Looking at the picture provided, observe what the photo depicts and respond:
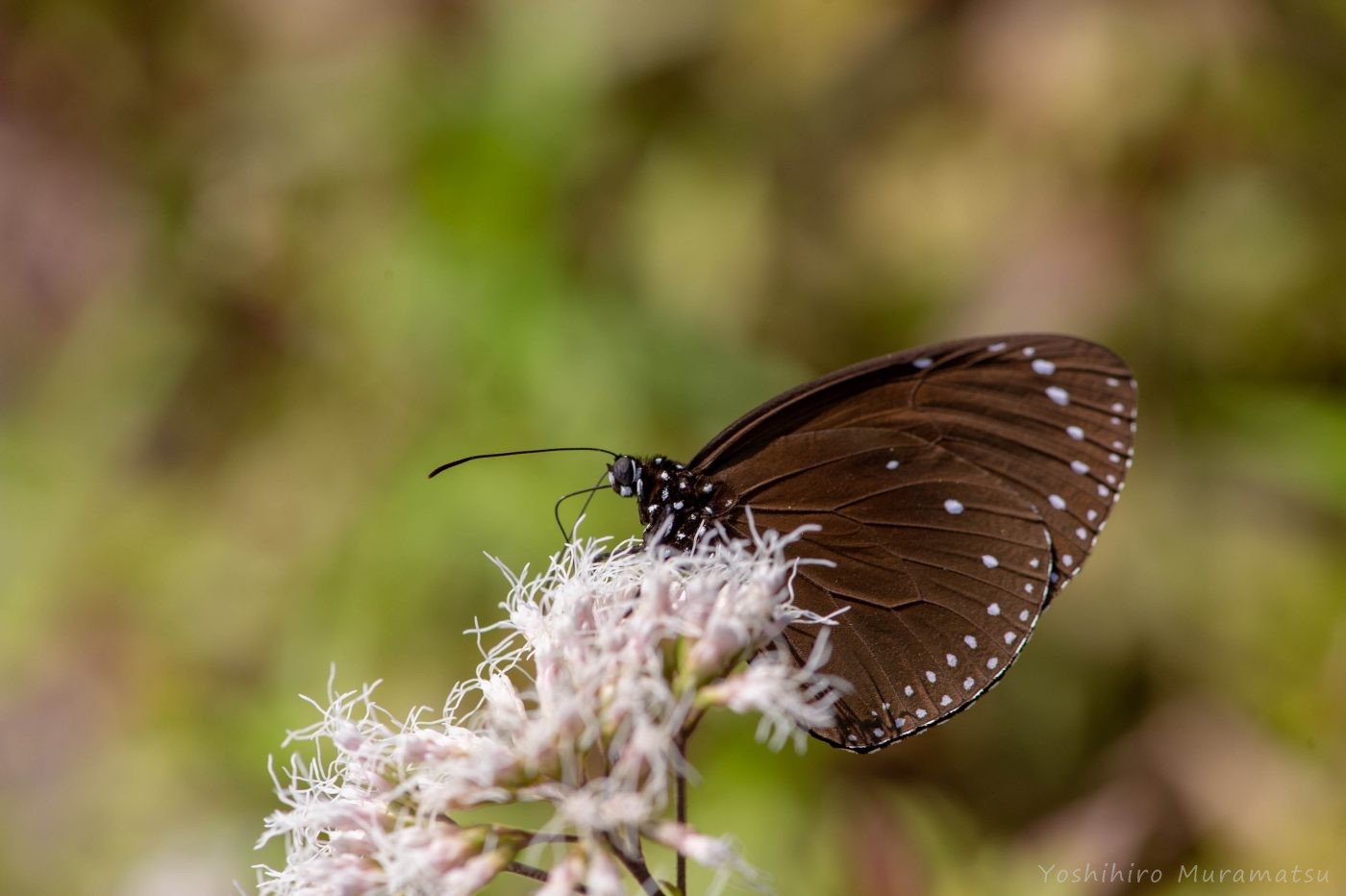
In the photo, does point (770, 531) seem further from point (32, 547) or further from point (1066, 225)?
point (32, 547)

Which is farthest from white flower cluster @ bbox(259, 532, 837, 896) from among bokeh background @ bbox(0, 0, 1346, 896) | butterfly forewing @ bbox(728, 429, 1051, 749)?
bokeh background @ bbox(0, 0, 1346, 896)

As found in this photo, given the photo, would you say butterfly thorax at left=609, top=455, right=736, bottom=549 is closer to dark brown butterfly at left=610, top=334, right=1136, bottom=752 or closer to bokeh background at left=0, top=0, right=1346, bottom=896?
dark brown butterfly at left=610, top=334, right=1136, bottom=752

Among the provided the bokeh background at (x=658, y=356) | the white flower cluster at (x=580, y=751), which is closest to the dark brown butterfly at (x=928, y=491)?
the white flower cluster at (x=580, y=751)

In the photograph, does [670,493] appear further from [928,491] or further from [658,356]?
[658,356]

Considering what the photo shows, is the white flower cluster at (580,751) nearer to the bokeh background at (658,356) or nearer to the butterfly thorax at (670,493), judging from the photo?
the butterfly thorax at (670,493)

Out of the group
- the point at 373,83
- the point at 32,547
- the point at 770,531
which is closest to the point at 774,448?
the point at 770,531
